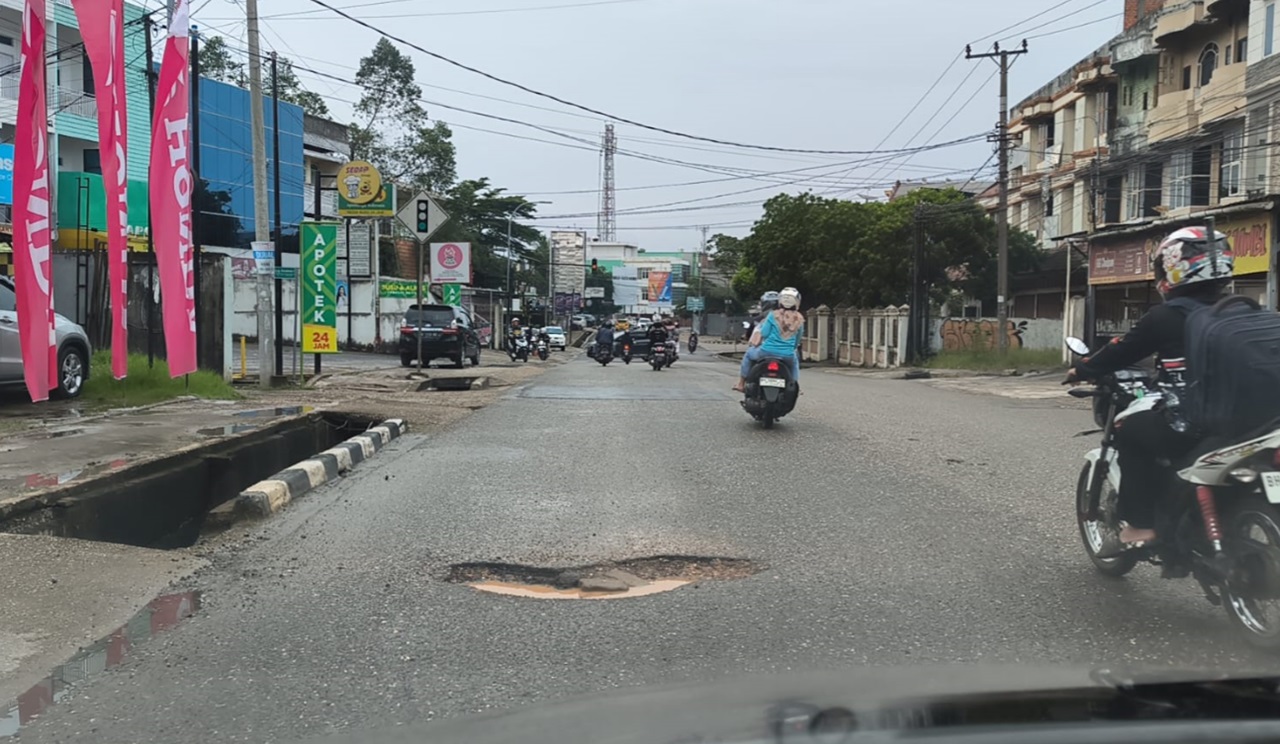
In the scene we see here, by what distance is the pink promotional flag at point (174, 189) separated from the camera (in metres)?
11.3

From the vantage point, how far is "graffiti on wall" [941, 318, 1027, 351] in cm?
3612

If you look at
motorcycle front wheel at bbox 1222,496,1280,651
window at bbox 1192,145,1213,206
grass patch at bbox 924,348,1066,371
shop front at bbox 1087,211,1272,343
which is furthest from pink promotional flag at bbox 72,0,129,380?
window at bbox 1192,145,1213,206

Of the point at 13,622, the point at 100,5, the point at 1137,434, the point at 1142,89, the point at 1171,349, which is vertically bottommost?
the point at 13,622

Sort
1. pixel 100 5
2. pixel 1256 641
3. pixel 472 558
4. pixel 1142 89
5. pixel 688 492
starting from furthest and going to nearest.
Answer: pixel 1142 89 < pixel 100 5 < pixel 688 492 < pixel 472 558 < pixel 1256 641

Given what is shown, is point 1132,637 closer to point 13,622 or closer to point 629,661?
point 629,661

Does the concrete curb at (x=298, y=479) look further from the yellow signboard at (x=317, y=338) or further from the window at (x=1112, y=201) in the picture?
the window at (x=1112, y=201)

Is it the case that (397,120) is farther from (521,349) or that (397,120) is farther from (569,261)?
(569,261)

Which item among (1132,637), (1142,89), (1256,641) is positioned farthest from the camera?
(1142,89)

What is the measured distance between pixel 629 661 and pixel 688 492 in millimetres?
3587

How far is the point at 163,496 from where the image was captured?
7965 mm

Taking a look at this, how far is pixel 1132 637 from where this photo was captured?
416 cm

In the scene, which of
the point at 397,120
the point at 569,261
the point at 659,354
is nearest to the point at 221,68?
the point at 397,120

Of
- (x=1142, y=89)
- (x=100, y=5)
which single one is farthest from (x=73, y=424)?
(x=1142, y=89)

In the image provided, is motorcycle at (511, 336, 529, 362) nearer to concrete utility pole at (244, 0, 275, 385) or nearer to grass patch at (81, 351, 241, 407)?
concrete utility pole at (244, 0, 275, 385)
